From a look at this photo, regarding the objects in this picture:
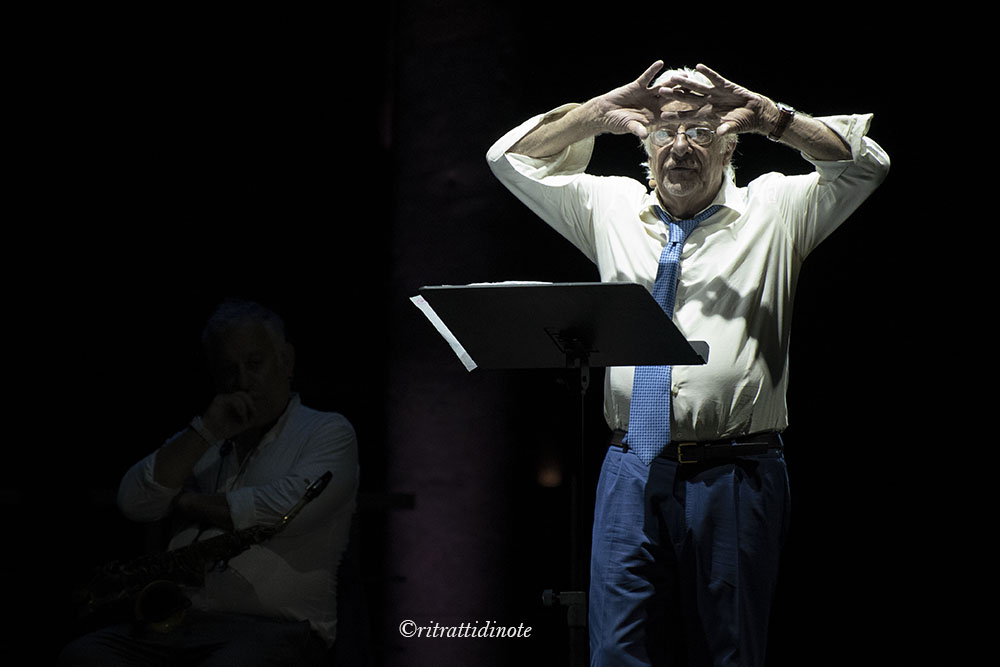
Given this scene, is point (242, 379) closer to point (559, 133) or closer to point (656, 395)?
point (559, 133)

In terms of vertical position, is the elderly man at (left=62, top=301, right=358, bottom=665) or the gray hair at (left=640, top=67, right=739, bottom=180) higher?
the gray hair at (left=640, top=67, right=739, bottom=180)

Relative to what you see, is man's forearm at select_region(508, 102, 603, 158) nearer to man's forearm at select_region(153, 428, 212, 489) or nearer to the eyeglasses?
the eyeglasses

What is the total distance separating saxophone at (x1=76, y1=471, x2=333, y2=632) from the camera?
284cm

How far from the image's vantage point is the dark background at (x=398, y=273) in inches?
126

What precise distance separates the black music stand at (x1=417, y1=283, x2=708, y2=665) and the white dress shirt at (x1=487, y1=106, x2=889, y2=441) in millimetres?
229

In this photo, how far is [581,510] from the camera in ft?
7.48

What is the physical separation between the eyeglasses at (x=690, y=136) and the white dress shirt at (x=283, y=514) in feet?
4.39

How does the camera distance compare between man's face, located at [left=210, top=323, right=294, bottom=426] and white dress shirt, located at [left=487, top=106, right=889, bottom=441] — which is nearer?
white dress shirt, located at [left=487, top=106, right=889, bottom=441]

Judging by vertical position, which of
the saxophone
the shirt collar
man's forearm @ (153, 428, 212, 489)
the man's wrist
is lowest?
the saxophone

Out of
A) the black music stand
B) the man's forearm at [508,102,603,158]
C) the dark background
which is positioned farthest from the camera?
the dark background

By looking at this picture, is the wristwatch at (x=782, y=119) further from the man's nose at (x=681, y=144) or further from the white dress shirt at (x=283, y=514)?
the white dress shirt at (x=283, y=514)

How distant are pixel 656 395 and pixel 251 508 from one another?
51.4 inches

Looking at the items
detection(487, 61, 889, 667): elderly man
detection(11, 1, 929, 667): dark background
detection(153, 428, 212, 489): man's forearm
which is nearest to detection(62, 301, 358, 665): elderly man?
detection(153, 428, 212, 489): man's forearm

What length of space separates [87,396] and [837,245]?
2.71m
